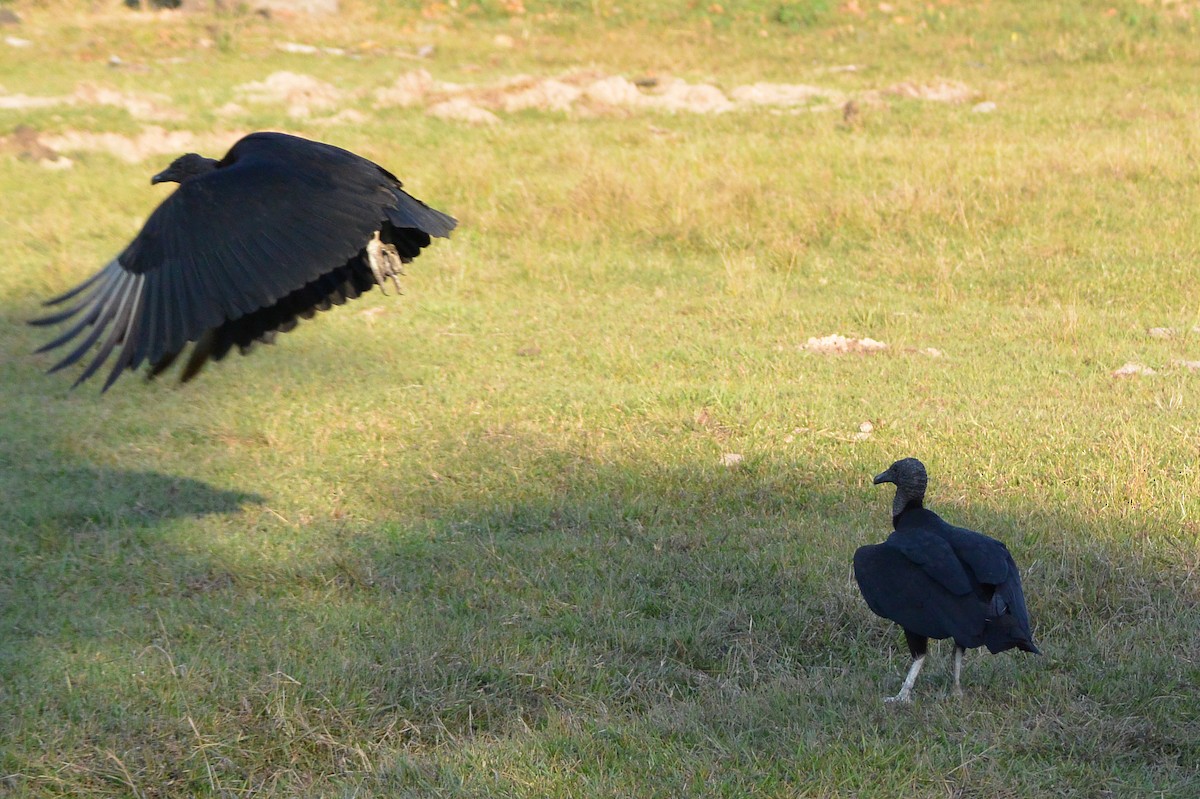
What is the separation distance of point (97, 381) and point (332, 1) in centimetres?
1467

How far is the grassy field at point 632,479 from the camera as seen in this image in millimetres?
3965

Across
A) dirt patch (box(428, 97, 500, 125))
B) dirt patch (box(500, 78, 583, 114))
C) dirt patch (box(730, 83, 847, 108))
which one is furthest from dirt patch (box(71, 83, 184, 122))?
dirt patch (box(730, 83, 847, 108))

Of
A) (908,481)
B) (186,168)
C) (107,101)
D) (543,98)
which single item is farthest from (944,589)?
(107,101)

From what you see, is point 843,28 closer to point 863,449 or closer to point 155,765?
point 863,449

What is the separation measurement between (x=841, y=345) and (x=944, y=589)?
4.23 m

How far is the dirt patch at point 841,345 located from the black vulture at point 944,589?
375 centimetres

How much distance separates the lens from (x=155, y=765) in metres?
3.89

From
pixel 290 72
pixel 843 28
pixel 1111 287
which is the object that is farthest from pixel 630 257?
pixel 843 28

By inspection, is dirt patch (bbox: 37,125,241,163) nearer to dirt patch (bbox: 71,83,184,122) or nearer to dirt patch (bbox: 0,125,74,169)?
dirt patch (bbox: 0,125,74,169)

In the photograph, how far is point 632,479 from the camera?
6.16m

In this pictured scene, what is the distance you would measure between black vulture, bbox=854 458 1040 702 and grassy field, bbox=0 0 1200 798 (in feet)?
0.97

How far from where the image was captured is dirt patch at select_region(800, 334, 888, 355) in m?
7.96

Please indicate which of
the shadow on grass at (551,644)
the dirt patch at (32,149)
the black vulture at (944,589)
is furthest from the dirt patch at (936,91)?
the black vulture at (944,589)

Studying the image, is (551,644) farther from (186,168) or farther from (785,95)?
(785,95)
